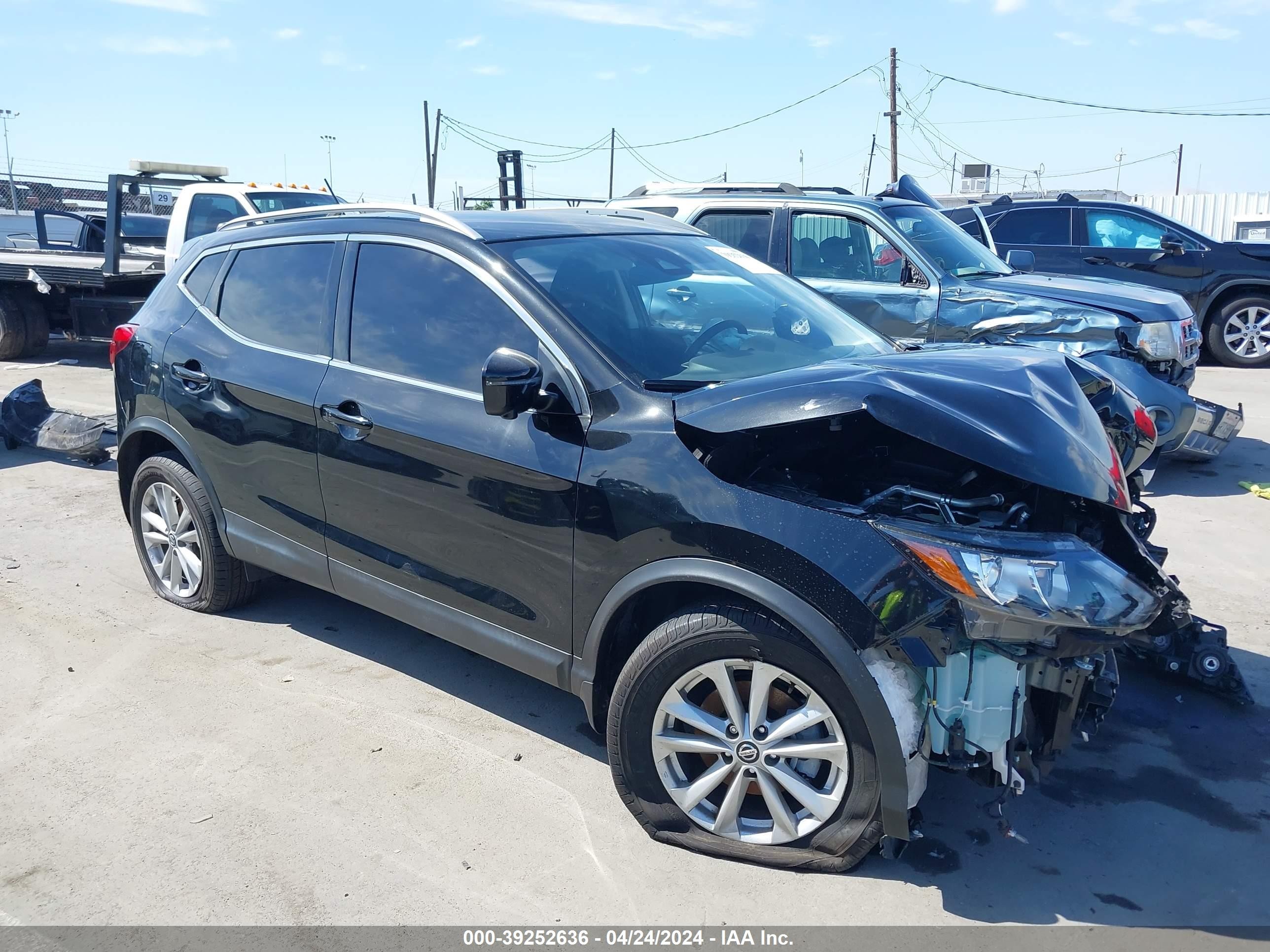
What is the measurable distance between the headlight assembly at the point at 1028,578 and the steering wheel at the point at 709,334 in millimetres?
1100

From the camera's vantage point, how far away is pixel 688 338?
3592 millimetres

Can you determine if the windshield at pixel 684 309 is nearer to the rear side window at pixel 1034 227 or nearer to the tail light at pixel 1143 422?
the tail light at pixel 1143 422

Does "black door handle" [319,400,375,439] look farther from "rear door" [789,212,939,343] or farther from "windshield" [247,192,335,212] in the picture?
"windshield" [247,192,335,212]

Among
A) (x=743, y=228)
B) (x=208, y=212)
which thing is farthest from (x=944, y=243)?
(x=208, y=212)

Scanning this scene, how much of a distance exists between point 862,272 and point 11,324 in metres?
11.2

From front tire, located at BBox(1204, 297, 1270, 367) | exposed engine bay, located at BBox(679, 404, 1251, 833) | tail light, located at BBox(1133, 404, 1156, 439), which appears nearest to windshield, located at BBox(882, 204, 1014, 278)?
tail light, located at BBox(1133, 404, 1156, 439)

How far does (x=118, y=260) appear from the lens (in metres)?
11.7

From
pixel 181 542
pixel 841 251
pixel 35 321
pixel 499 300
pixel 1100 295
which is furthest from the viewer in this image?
pixel 35 321

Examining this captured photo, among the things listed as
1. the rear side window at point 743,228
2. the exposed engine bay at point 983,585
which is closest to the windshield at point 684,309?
the exposed engine bay at point 983,585

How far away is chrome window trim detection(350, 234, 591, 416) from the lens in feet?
10.6

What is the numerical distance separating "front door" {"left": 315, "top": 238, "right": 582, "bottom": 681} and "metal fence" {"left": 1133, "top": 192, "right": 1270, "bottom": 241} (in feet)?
132

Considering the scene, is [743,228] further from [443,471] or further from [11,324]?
[11,324]

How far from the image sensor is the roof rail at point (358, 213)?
12.2 ft

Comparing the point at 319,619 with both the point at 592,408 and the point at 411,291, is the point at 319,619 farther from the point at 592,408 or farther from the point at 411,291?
the point at 592,408
